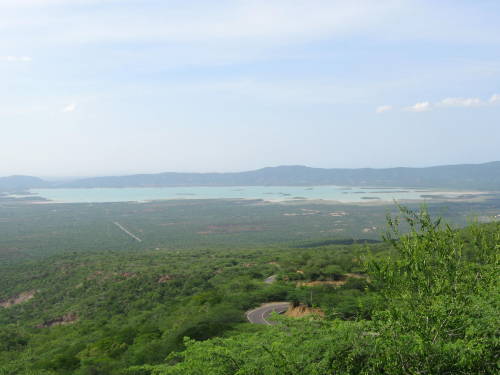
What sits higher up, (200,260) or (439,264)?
(439,264)

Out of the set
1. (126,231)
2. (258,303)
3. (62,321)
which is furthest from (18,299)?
(126,231)

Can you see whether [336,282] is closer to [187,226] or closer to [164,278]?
[164,278]

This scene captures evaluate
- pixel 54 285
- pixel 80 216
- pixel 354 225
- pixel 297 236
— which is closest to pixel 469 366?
pixel 54 285

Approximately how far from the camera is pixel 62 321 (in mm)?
41688

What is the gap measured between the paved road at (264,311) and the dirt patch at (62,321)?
21613 millimetres

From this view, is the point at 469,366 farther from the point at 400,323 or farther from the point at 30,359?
the point at 30,359

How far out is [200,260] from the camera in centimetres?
6019

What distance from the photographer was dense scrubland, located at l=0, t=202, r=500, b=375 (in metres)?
10.0

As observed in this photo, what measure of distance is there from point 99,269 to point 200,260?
44.7ft

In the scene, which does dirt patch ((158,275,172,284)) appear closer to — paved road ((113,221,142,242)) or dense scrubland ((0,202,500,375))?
dense scrubland ((0,202,500,375))

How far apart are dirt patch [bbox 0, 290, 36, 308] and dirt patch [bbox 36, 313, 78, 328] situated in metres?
9.91

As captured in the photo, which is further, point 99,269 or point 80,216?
point 80,216

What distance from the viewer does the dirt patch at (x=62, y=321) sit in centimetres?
4088

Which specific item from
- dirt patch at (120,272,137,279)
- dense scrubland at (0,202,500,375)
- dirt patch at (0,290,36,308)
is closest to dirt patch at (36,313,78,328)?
dense scrubland at (0,202,500,375)
